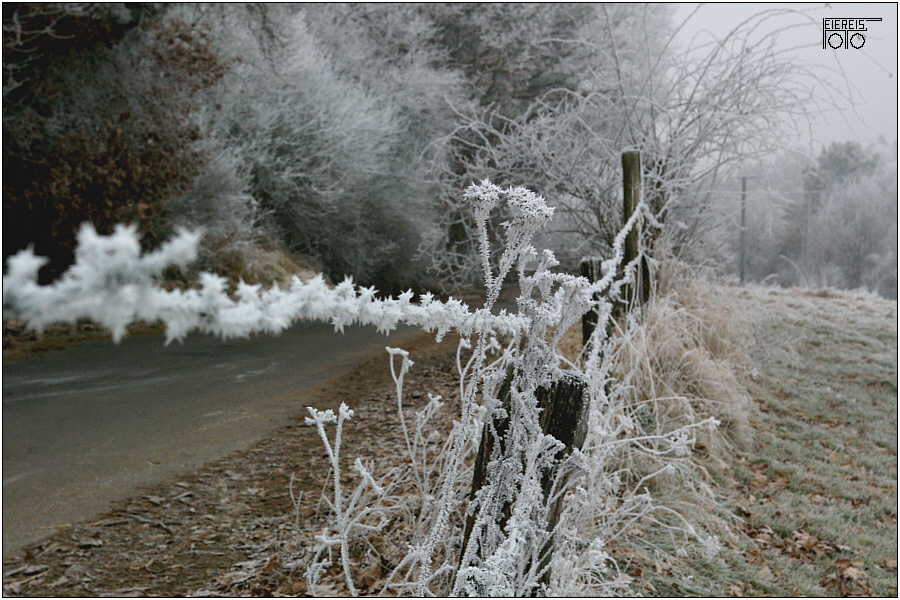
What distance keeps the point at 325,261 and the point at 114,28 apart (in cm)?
484

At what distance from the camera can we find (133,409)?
5.68 meters

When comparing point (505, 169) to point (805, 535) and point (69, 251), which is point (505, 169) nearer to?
point (805, 535)

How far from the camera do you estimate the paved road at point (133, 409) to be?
160 inches

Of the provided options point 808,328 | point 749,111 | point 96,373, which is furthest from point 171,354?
point 808,328

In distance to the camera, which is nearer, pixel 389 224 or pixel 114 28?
pixel 114 28

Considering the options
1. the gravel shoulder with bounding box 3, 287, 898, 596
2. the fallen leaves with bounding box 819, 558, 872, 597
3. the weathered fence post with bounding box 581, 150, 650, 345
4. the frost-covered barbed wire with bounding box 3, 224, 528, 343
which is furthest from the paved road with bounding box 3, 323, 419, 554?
the fallen leaves with bounding box 819, 558, 872, 597

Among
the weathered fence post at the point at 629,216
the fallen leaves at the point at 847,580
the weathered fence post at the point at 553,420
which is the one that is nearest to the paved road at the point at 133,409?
the weathered fence post at the point at 553,420

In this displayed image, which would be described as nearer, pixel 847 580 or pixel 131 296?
pixel 131 296

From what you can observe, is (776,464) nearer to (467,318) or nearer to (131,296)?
(467,318)

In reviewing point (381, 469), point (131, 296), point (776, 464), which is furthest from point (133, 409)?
point (131, 296)

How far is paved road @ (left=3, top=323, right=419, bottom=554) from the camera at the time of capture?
4.07 m

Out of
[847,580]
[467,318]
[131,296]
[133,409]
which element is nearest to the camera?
[131,296]

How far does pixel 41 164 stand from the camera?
7.39 metres

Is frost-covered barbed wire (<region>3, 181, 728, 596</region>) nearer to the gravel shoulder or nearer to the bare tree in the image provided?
the gravel shoulder
